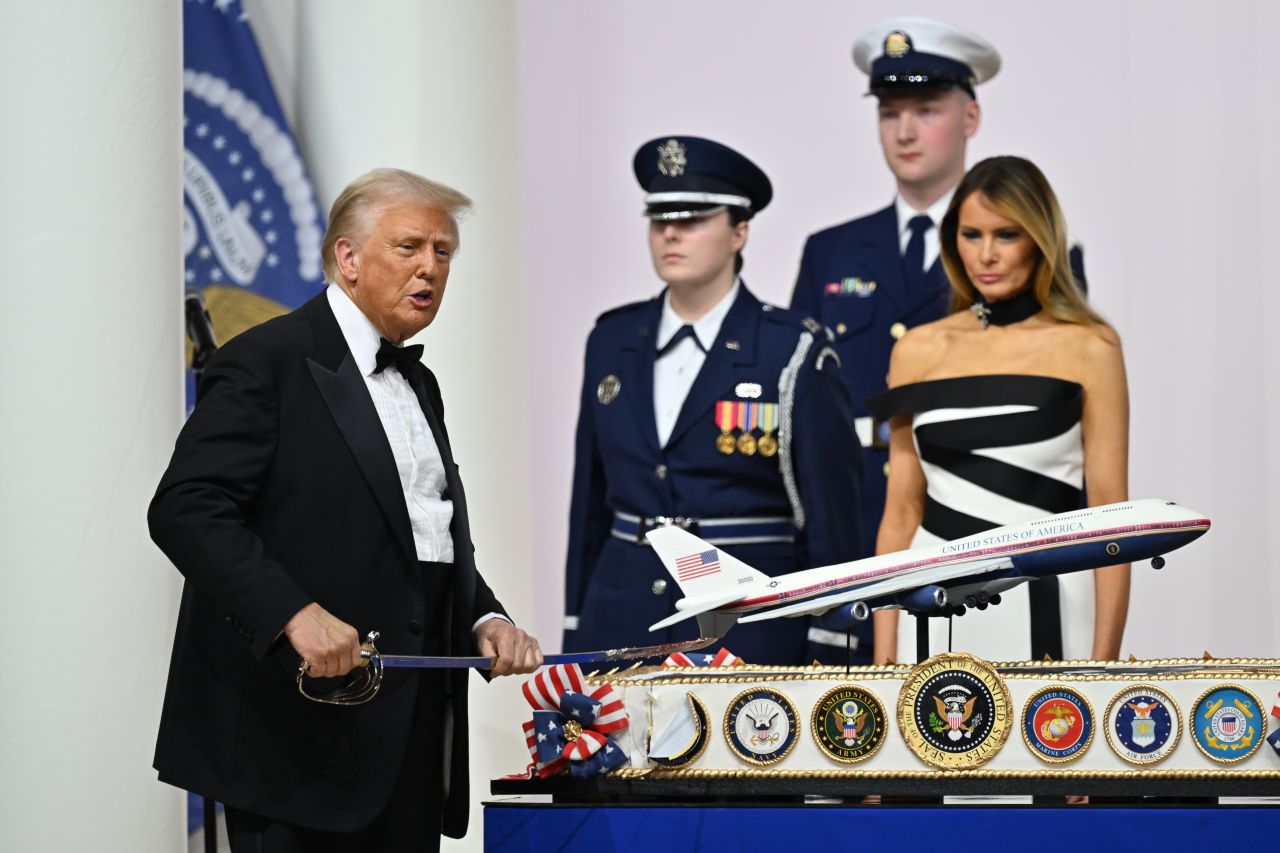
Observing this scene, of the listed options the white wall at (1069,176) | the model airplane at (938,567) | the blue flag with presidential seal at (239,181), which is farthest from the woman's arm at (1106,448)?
the white wall at (1069,176)

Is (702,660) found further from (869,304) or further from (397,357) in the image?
(869,304)

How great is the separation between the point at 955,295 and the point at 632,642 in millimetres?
1157

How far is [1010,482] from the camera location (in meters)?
4.00

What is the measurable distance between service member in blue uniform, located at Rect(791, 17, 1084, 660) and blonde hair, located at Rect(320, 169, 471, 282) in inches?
109

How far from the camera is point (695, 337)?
4734 millimetres

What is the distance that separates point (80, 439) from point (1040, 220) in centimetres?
214

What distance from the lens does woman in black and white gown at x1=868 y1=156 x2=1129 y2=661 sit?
4.00m

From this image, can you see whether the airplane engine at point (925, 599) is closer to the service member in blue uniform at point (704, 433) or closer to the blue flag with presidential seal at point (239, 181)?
the service member in blue uniform at point (704, 433)

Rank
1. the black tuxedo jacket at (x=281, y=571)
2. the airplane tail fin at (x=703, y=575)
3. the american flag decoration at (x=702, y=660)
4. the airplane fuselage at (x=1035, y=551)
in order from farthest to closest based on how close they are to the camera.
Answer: the airplane tail fin at (x=703, y=575) < the airplane fuselage at (x=1035, y=551) < the american flag decoration at (x=702, y=660) < the black tuxedo jacket at (x=281, y=571)

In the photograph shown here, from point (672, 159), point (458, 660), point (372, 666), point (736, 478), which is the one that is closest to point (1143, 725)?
point (458, 660)

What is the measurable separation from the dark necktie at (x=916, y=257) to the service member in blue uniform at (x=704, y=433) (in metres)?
0.91

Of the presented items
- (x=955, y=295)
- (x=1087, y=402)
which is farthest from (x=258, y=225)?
(x=1087, y=402)

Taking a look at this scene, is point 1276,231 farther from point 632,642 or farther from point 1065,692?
point 1065,692

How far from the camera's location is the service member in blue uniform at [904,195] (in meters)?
5.60
